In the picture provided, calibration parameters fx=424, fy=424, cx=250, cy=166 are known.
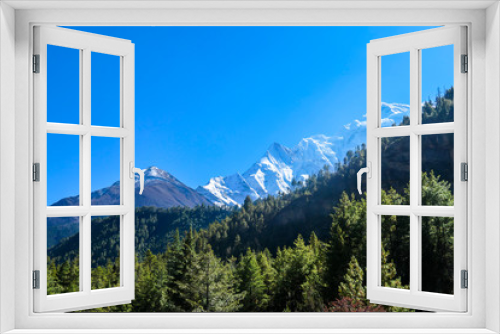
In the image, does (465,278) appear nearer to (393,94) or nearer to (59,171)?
(393,94)

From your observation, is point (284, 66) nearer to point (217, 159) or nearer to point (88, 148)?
point (217, 159)

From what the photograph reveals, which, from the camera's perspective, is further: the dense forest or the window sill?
the dense forest

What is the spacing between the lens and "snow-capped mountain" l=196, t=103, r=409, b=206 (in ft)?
30.9

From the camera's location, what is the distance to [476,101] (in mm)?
2141

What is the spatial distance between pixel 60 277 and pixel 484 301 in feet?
27.7

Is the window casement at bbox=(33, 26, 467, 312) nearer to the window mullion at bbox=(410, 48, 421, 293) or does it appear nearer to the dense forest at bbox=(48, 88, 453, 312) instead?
the window mullion at bbox=(410, 48, 421, 293)

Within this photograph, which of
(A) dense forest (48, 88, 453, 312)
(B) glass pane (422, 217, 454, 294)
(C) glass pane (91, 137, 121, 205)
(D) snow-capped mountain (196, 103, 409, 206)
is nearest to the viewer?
(B) glass pane (422, 217, 454, 294)

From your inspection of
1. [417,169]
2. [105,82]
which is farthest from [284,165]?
[417,169]

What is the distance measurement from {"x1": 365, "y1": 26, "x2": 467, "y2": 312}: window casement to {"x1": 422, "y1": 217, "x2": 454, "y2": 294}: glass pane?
8 centimetres

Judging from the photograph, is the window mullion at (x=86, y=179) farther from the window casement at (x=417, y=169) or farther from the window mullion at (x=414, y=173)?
the window mullion at (x=414, y=173)

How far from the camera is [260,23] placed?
2.20 metres

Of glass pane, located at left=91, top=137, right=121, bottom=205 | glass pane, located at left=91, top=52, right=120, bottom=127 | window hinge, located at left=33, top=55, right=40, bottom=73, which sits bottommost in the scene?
glass pane, located at left=91, top=137, right=121, bottom=205

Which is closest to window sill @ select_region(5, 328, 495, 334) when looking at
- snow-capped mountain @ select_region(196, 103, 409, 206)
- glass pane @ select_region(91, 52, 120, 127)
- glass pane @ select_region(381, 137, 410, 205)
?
glass pane @ select_region(381, 137, 410, 205)

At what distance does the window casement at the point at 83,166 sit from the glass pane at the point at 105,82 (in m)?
0.14
